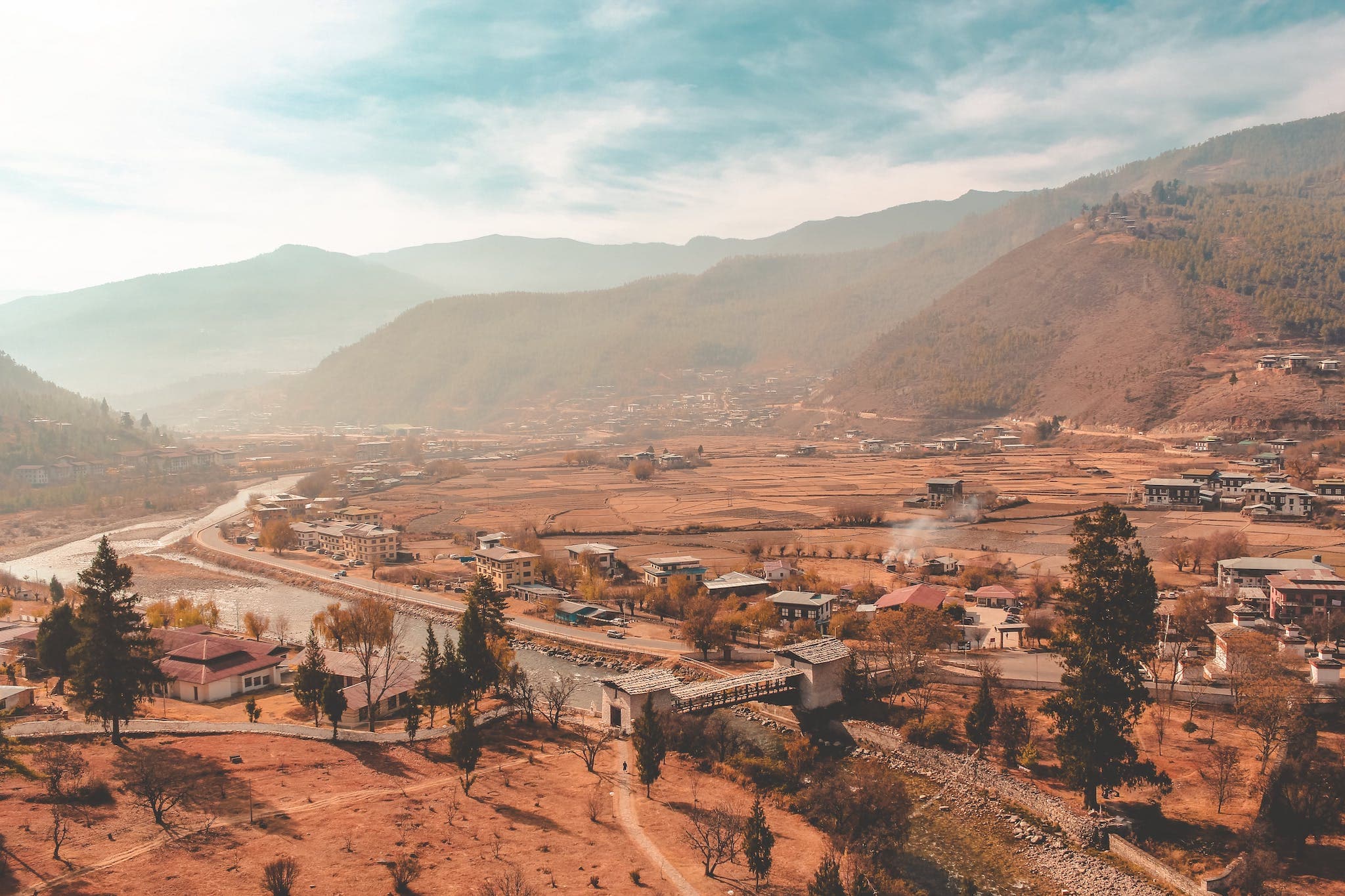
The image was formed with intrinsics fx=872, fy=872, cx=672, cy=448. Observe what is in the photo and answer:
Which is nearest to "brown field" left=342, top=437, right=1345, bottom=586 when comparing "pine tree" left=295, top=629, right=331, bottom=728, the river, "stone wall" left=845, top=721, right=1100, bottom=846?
the river

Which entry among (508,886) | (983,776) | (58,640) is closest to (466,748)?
(508,886)

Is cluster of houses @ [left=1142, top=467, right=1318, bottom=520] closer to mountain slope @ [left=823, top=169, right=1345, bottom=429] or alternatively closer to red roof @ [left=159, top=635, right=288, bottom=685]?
mountain slope @ [left=823, top=169, right=1345, bottom=429]

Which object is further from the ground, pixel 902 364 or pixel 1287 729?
pixel 902 364

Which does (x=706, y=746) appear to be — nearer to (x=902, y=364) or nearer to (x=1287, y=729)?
(x=1287, y=729)

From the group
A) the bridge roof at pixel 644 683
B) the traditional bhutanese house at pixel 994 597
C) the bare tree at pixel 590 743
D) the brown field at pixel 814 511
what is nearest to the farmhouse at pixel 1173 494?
the brown field at pixel 814 511

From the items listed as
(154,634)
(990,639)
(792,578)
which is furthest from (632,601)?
(154,634)

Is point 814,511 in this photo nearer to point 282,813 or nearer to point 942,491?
point 942,491

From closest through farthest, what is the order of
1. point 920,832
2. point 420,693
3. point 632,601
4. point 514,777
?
1. point 920,832
2. point 514,777
3. point 420,693
4. point 632,601
